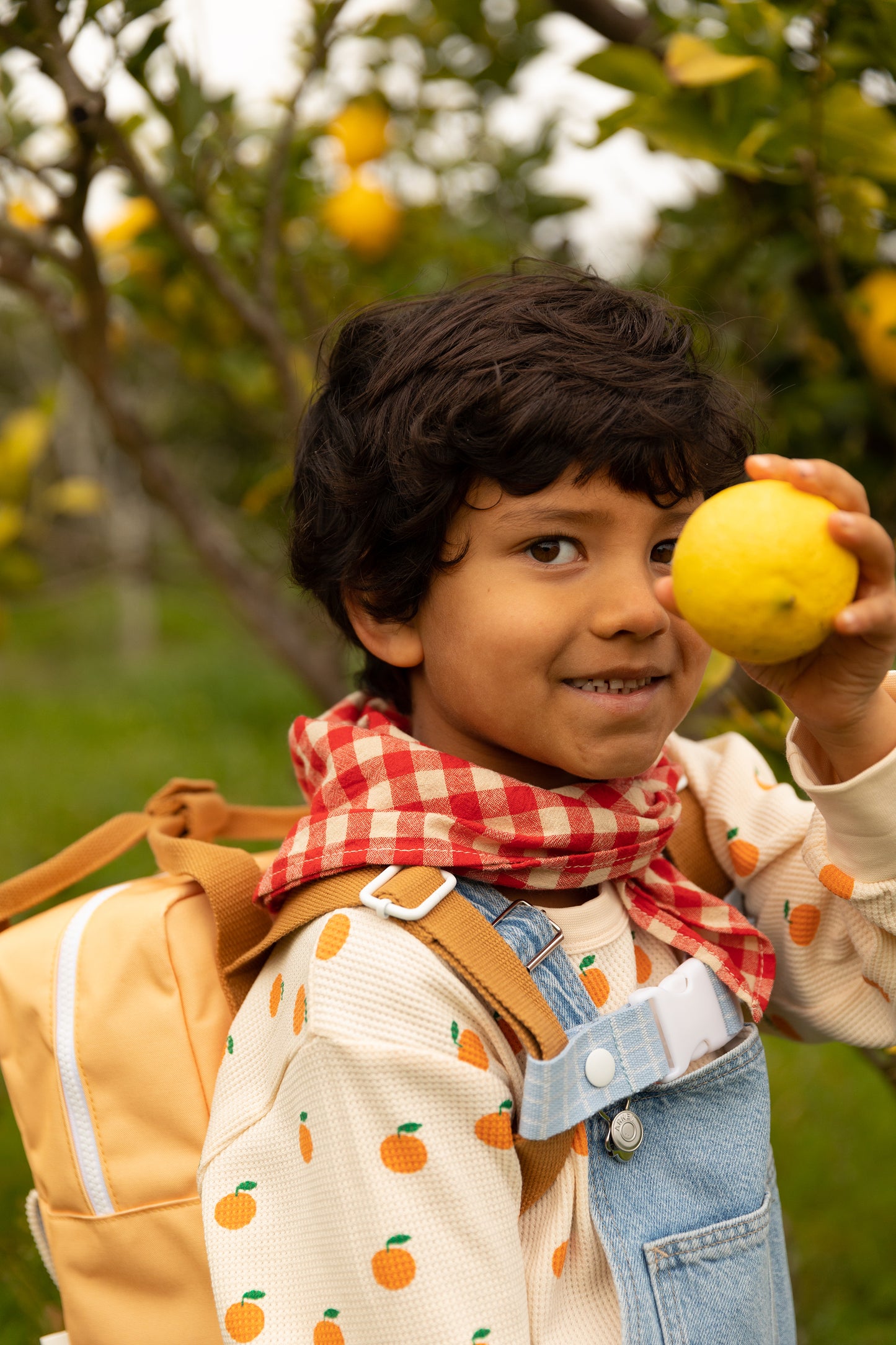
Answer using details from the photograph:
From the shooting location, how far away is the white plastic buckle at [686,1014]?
1.14 meters

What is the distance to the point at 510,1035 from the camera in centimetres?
110

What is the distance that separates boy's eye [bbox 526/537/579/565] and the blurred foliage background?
0.52 meters

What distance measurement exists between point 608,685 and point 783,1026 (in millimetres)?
538

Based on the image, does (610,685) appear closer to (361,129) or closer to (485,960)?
(485,960)

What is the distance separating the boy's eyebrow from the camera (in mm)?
1139

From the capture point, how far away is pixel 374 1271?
38.6 inches

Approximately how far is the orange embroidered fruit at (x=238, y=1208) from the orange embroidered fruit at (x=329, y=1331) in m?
0.10

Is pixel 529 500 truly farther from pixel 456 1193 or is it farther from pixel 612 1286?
pixel 612 1286

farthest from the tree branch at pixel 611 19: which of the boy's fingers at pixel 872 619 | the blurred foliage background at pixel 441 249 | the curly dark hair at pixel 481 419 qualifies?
the boy's fingers at pixel 872 619

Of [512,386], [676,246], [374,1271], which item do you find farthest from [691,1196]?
[676,246]

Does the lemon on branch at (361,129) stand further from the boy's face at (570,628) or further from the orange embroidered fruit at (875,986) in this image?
the orange embroidered fruit at (875,986)

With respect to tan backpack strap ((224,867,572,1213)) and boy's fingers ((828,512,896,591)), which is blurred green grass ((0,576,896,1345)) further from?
boy's fingers ((828,512,896,591))

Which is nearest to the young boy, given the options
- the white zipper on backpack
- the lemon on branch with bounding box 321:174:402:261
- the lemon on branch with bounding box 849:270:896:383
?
the white zipper on backpack

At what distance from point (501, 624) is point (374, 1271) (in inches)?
22.4
